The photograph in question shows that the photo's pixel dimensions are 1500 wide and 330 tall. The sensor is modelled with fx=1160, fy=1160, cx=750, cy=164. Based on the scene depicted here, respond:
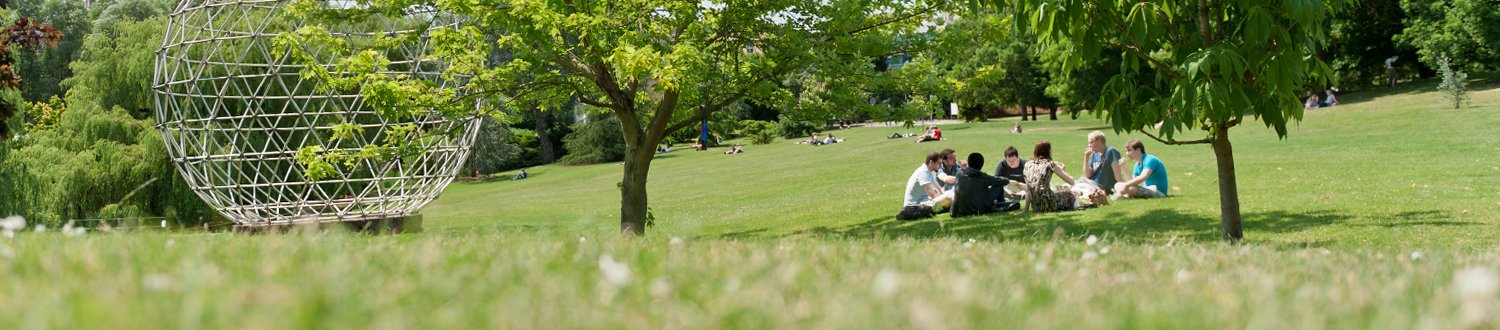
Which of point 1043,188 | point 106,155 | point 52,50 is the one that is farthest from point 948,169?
point 52,50

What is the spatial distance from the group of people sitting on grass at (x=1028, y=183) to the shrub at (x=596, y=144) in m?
53.8

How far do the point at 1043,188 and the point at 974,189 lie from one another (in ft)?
3.64

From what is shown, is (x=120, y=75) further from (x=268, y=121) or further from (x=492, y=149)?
(x=492, y=149)

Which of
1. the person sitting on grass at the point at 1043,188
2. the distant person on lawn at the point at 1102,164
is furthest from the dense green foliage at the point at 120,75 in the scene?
the distant person on lawn at the point at 1102,164

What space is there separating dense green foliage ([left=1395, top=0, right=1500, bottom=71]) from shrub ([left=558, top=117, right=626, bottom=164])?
45594 mm

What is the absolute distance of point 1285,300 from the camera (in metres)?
3.79

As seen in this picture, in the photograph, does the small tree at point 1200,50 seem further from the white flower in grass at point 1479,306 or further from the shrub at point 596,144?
the shrub at point 596,144

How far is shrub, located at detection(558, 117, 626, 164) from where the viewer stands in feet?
243

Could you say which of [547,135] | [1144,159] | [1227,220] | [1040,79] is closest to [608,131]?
[547,135]

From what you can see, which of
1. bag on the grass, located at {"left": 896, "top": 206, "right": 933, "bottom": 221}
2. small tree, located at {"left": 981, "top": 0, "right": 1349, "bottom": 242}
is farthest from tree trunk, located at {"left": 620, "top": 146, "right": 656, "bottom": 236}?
small tree, located at {"left": 981, "top": 0, "right": 1349, "bottom": 242}

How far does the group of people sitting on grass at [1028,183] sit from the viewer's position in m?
19.0

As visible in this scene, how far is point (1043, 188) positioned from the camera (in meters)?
18.9

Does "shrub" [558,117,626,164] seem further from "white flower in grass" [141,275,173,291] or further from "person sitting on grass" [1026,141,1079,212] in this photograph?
"white flower in grass" [141,275,173,291]

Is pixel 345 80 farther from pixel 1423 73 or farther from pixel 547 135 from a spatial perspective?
pixel 1423 73
